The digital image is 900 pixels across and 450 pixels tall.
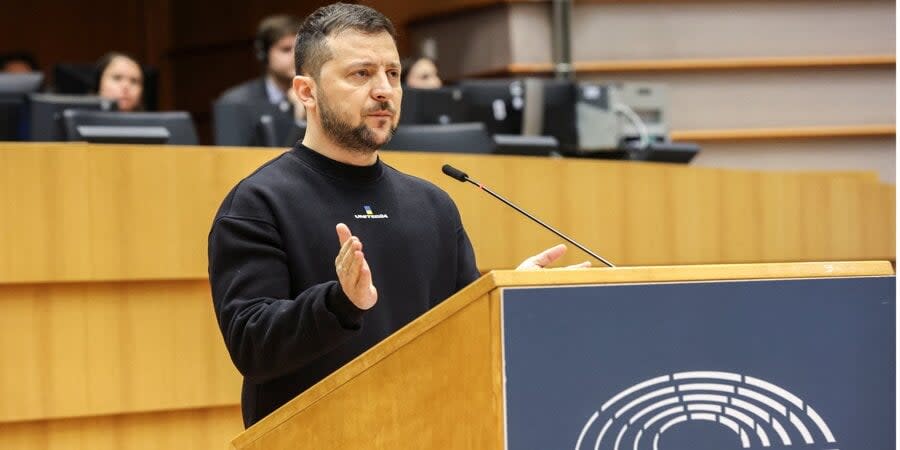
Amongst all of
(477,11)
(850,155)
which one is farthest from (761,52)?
(477,11)

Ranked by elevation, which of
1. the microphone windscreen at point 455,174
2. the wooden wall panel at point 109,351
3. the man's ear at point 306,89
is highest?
the man's ear at point 306,89

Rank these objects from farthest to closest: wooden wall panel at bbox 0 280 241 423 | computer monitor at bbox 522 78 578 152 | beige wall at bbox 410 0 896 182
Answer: beige wall at bbox 410 0 896 182 → computer monitor at bbox 522 78 578 152 → wooden wall panel at bbox 0 280 241 423

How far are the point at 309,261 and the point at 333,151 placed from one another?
0.49 ft

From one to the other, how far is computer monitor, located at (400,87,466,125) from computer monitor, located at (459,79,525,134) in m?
0.04

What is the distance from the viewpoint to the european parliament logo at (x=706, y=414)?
117 centimetres

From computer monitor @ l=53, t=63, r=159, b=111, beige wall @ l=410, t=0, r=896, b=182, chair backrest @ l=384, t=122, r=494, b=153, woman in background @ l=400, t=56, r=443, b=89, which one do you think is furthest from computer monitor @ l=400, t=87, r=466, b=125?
beige wall @ l=410, t=0, r=896, b=182

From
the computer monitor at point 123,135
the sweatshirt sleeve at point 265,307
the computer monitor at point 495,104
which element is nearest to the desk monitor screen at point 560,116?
the computer monitor at point 495,104

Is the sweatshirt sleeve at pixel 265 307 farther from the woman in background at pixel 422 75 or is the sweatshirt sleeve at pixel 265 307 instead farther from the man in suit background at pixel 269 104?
the woman in background at pixel 422 75

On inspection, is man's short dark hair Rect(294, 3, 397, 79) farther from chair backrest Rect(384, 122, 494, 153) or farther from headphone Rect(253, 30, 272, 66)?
headphone Rect(253, 30, 272, 66)

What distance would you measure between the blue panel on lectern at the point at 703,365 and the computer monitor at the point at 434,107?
258cm

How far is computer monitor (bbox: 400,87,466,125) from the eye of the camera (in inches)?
149

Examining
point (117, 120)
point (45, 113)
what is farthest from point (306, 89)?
point (45, 113)

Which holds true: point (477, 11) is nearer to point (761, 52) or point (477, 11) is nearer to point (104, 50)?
point (761, 52)

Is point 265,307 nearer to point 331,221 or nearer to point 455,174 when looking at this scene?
point 331,221
